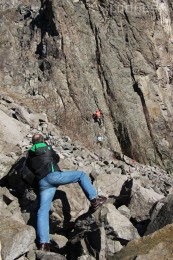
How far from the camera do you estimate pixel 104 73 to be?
16391 mm

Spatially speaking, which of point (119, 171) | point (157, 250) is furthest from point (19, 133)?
point (157, 250)

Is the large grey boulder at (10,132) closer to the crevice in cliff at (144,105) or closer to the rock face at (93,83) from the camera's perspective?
the rock face at (93,83)

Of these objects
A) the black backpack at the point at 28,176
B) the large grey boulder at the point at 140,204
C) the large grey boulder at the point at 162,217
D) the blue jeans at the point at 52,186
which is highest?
the black backpack at the point at 28,176

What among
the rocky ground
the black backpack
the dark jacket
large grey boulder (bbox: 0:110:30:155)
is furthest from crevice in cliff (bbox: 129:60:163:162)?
the black backpack

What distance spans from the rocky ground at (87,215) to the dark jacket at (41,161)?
77 centimetres

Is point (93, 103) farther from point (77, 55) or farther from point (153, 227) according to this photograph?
point (153, 227)

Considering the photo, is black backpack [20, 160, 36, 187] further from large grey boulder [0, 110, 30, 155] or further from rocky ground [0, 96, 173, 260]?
large grey boulder [0, 110, 30, 155]

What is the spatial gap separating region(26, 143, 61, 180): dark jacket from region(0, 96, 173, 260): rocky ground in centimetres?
77

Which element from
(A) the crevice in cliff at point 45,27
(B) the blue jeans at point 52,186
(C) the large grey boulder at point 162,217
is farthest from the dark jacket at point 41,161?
(A) the crevice in cliff at point 45,27

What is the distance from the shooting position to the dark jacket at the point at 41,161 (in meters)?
7.45

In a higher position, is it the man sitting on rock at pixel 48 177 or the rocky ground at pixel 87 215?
the man sitting on rock at pixel 48 177

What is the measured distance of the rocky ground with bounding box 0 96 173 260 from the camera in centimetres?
614

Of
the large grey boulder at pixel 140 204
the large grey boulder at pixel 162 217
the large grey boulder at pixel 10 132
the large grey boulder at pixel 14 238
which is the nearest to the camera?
the large grey boulder at pixel 14 238

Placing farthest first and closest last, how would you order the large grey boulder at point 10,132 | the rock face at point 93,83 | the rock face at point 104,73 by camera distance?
A: the rock face at point 104,73 < the rock face at point 93,83 < the large grey boulder at point 10,132
